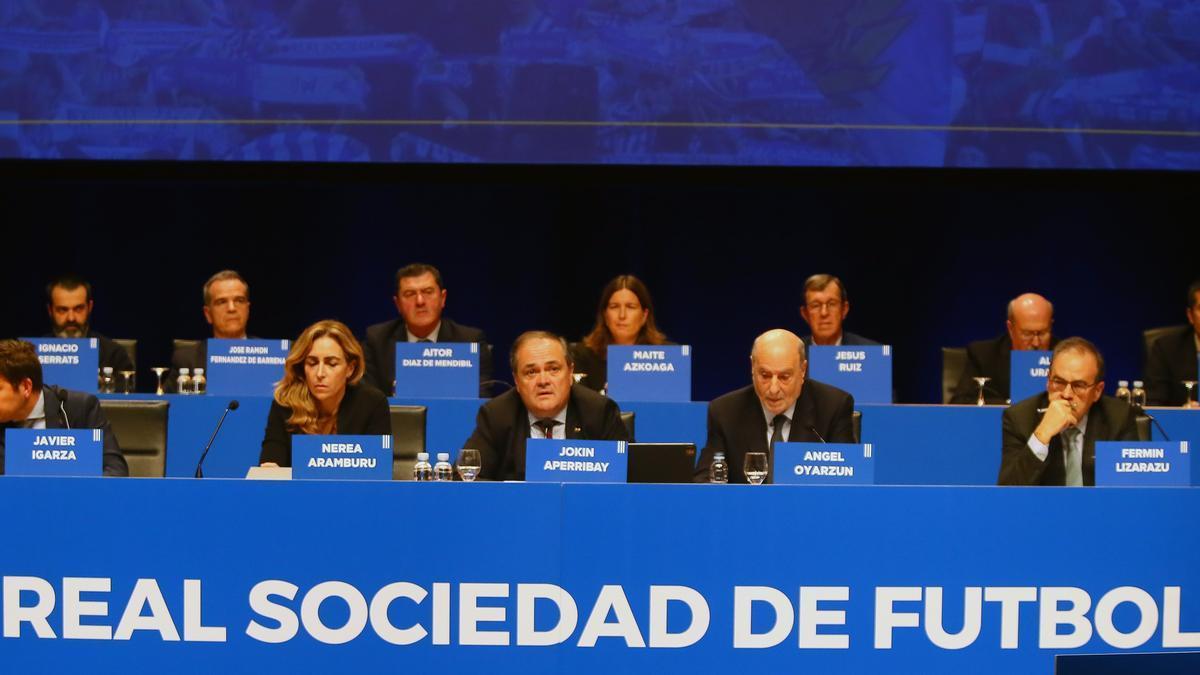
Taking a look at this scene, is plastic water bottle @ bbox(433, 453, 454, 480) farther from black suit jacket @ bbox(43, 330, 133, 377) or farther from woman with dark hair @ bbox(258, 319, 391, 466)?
black suit jacket @ bbox(43, 330, 133, 377)

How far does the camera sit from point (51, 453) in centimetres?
369

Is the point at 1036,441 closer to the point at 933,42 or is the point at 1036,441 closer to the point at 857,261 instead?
the point at 933,42

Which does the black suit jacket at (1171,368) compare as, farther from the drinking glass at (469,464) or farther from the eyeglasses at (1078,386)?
the drinking glass at (469,464)

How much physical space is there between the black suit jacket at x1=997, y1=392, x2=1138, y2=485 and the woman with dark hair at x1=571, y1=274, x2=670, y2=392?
6.49 feet

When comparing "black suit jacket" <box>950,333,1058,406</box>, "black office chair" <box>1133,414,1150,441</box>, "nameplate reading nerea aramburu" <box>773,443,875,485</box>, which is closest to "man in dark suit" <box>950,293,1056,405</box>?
"black suit jacket" <box>950,333,1058,406</box>

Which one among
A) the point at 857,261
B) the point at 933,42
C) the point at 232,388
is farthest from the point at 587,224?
the point at 232,388

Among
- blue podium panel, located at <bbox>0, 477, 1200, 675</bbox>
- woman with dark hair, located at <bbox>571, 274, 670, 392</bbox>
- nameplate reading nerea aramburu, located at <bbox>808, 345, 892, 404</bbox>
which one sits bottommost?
blue podium panel, located at <bbox>0, 477, 1200, 675</bbox>

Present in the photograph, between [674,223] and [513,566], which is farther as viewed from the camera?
[674,223]

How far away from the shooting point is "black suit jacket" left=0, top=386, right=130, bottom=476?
4266 millimetres

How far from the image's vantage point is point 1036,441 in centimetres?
438

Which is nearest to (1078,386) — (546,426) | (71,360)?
(546,426)

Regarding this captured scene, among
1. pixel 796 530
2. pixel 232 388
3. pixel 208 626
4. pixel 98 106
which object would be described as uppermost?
pixel 98 106

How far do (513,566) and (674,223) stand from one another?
4.90 metres

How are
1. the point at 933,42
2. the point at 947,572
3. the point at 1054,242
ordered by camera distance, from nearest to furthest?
the point at 947,572 → the point at 933,42 → the point at 1054,242
